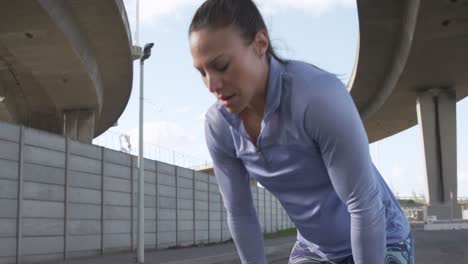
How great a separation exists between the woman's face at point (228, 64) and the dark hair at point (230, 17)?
0.06 ft

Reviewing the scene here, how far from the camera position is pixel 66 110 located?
43.8 m

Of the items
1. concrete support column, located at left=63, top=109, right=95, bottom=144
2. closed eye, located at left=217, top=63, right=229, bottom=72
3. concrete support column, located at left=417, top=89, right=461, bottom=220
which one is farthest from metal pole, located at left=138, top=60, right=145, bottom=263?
concrete support column, located at left=417, top=89, right=461, bottom=220

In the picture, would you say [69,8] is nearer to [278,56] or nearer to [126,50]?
[126,50]

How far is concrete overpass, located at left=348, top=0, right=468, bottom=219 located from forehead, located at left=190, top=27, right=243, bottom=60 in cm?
3247

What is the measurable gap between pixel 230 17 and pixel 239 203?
0.83m

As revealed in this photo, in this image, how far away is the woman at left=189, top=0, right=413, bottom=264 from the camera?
2.18 metres

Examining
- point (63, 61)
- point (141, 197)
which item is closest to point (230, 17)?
point (141, 197)

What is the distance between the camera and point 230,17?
2.18 meters

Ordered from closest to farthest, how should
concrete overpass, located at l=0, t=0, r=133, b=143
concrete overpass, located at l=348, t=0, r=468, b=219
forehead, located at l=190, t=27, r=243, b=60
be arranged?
forehead, located at l=190, t=27, r=243, b=60 < concrete overpass, located at l=0, t=0, r=133, b=143 < concrete overpass, located at l=348, t=0, r=468, b=219

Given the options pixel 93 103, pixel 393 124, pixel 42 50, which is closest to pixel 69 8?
pixel 42 50

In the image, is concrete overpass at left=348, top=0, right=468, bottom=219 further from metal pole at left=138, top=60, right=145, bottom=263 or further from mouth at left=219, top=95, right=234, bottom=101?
mouth at left=219, top=95, right=234, bottom=101

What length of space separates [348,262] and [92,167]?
21.2 meters

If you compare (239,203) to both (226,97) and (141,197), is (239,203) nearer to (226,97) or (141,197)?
(226,97)

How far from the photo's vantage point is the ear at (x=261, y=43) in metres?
2.29
